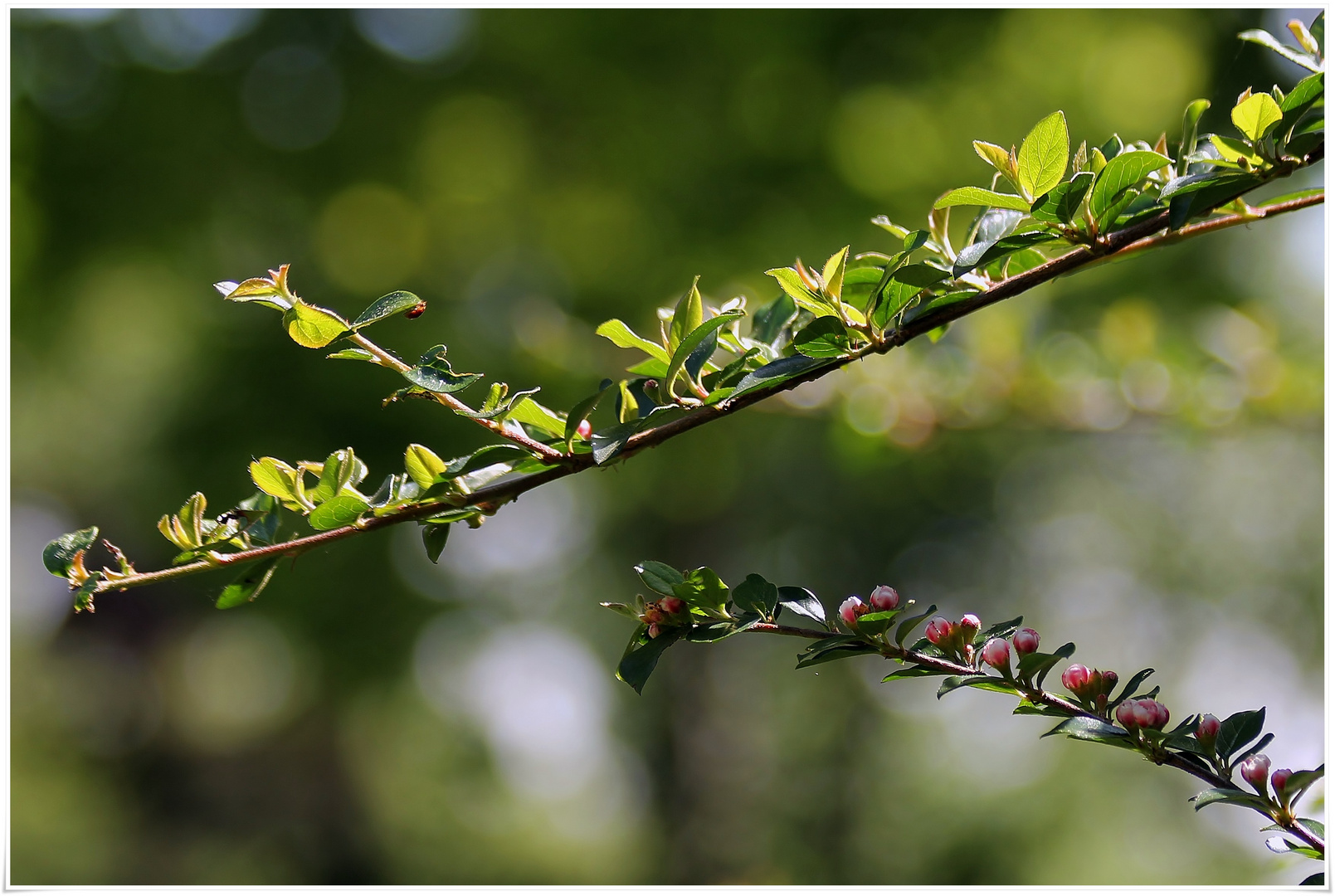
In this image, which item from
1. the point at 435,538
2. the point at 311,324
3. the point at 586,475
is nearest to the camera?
the point at 311,324

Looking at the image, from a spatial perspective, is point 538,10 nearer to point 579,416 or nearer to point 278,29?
point 278,29

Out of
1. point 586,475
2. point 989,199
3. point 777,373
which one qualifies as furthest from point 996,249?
point 586,475

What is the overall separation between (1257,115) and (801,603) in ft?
1.42

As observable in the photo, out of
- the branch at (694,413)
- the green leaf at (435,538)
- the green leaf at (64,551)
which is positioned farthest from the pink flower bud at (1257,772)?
the green leaf at (64,551)

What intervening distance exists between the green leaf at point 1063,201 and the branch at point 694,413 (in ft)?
0.08

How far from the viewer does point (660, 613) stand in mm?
642

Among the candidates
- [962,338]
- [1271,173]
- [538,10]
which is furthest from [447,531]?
[538,10]

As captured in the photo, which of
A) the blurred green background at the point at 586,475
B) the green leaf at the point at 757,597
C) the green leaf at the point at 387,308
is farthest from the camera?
the blurred green background at the point at 586,475

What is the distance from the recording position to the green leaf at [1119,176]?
0.56m

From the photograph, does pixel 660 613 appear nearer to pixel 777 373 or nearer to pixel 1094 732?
pixel 777 373

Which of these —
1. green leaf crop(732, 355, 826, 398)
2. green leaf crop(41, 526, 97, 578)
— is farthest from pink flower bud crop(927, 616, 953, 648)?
green leaf crop(41, 526, 97, 578)

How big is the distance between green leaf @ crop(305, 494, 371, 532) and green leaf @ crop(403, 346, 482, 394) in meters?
0.10

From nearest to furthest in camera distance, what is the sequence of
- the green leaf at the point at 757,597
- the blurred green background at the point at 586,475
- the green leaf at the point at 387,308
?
the green leaf at the point at 387,308 < the green leaf at the point at 757,597 < the blurred green background at the point at 586,475

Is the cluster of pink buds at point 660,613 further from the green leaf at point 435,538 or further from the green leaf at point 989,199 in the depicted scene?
the green leaf at point 989,199
